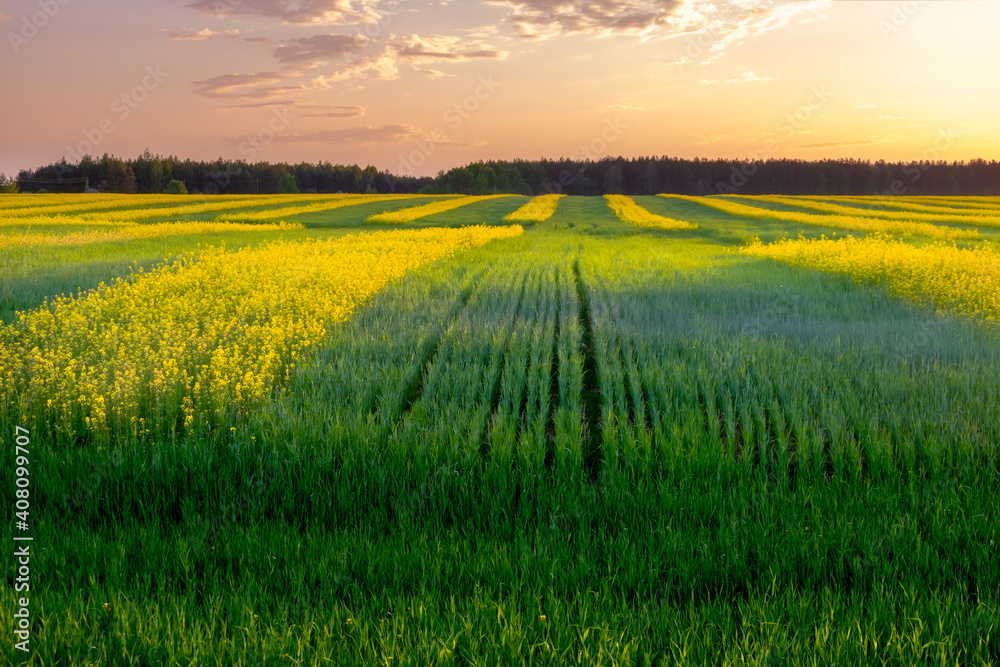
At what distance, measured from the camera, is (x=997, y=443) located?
534cm

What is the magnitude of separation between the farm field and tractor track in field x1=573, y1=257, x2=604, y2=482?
5 cm

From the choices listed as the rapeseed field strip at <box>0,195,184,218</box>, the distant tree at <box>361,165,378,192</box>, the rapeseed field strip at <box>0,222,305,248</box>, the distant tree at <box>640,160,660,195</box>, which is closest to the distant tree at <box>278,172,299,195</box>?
the distant tree at <box>361,165,378,192</box>

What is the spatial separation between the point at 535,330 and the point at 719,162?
147264 mm

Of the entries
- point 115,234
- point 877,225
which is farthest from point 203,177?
point 877,225

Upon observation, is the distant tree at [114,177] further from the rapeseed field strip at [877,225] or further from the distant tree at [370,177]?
the rapeseed field strip at [877,225]

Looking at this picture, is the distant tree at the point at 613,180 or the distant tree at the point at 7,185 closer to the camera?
the distant tree at the point at 7,185

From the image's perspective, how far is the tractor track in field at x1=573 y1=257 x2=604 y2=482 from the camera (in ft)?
17.7

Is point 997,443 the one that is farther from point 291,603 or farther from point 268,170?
point 268,170

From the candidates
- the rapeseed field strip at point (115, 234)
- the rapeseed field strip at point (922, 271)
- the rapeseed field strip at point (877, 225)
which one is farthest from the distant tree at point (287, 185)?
the rapeseed field strip at point (922, 271)

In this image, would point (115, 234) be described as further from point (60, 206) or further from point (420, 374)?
point (60, 206)

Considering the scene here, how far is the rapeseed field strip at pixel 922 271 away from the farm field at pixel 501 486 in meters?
1.35

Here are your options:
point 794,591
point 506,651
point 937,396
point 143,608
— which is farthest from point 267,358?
point 937,396

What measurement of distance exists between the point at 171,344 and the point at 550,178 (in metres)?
140

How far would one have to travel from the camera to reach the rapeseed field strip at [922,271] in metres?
11.8
